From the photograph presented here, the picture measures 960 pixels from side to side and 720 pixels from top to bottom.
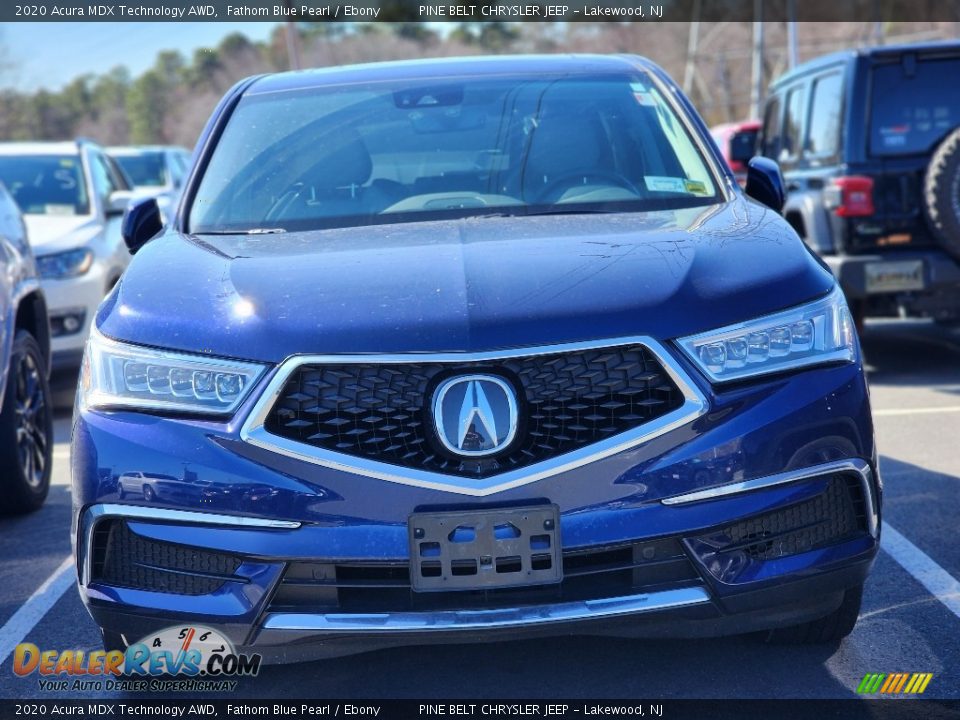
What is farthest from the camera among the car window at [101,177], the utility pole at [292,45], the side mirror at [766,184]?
the utility pole at [292,45]

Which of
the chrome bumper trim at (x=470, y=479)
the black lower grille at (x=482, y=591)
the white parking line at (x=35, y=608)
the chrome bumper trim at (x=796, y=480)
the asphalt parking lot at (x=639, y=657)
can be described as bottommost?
the white parking line at (x=35, y=608)

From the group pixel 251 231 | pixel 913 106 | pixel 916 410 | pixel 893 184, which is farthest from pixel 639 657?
pixel 913 106

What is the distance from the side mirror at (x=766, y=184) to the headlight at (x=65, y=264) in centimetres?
575

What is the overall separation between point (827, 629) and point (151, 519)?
181 centimetres

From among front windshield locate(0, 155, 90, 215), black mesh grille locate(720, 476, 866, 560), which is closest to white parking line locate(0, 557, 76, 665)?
black mesh grille locate(720, 476, 866, 560)

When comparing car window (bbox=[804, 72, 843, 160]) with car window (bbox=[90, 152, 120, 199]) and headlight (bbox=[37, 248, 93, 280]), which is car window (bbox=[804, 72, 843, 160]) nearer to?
headlight (bbox=[37, 248, 93, 280])

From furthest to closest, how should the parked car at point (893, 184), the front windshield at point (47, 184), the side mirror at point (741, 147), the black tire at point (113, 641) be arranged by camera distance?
the front windshield at point (47, 184) → the side mirror at point (741, 147) → the parked car at point (893, 184) → the black tire at point (113, 641)

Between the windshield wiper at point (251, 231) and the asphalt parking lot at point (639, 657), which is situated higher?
the windshield wiper at point (251, 231)

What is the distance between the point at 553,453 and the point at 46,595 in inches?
93.5

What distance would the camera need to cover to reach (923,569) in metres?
4.45

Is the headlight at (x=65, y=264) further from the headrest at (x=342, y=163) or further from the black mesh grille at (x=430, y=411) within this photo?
the black mesh grille at (x=430, y=411)

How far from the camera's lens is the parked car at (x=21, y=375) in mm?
5551

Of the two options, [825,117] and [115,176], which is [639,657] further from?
[115,176]

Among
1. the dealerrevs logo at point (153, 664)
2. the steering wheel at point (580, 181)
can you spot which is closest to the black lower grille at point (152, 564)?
the dealerrevs logo at point (153, 664)
